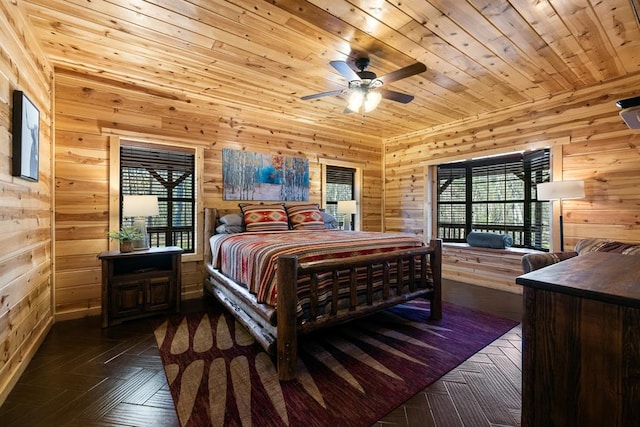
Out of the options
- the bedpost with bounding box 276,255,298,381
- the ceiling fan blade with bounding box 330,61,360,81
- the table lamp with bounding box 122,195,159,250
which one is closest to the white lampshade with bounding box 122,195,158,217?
the table lamp with bounding box 122,195,159,250

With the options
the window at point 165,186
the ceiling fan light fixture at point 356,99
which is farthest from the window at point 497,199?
the window at point 165,186

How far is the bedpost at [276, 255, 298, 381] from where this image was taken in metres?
1.82

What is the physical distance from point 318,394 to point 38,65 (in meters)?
3.43

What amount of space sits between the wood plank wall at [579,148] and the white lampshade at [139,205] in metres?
4.22

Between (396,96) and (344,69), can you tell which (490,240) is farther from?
(344,69)

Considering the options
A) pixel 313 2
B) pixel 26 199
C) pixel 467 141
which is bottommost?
pixel 26 199

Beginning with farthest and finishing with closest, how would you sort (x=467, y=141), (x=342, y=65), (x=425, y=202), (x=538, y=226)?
(x=425, y=202)
(x=467, y=141)
(x=538, y=226)
(x=342, y=65)

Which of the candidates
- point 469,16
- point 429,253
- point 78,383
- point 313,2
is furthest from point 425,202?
point 78,383

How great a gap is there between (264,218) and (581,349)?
3.17m

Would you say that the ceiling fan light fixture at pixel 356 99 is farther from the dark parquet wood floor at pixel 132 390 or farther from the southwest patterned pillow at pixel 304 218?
the dark parquet wood floor at pixel 132 390

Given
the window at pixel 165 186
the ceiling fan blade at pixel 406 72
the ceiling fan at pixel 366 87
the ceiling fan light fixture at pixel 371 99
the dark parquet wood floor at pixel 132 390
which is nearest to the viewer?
the dark parquet wood floor at pixel 132 390

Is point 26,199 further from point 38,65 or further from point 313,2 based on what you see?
point 313,2

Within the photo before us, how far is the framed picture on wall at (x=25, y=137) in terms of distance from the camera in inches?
73.8

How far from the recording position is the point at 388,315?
3018mm
